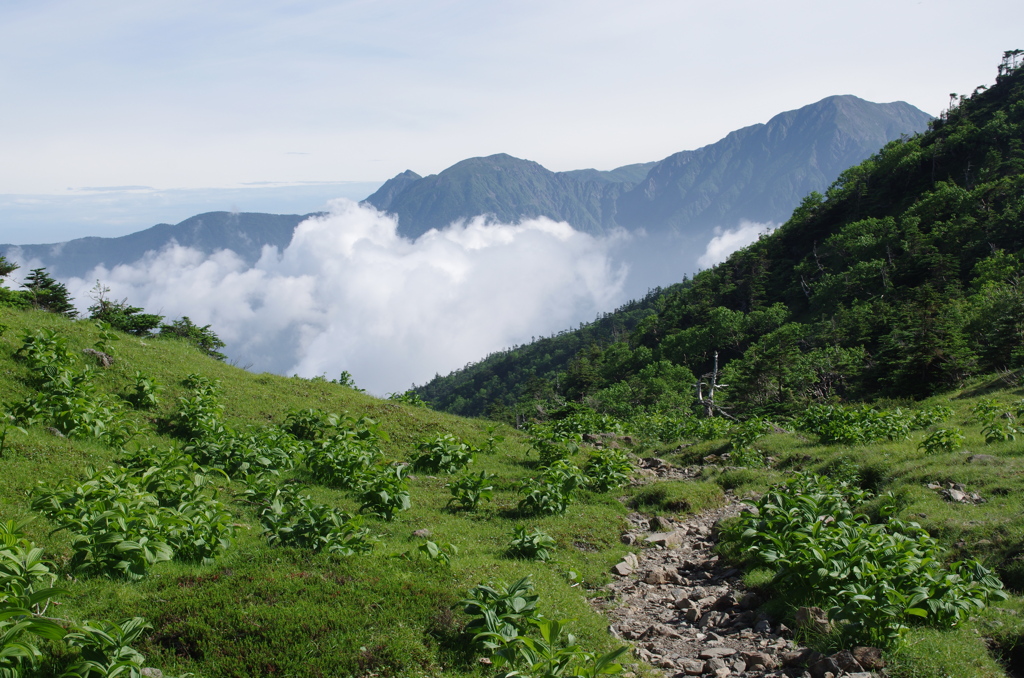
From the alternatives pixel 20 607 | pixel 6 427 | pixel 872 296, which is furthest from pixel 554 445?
pixel 872 296

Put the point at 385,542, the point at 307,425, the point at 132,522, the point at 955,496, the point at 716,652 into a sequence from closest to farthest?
the point at 132,522 → the point at 716,652 → the point at 385,542 → the point at 955,496 → the point at 307,425

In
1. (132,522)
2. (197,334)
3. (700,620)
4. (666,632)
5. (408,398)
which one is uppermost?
(132,522)

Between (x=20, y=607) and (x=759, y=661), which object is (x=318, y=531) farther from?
(x=759, y=661)

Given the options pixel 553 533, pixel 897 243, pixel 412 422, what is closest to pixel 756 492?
pixel 553 533

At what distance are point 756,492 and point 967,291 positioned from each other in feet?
210

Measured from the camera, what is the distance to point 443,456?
14.0 m

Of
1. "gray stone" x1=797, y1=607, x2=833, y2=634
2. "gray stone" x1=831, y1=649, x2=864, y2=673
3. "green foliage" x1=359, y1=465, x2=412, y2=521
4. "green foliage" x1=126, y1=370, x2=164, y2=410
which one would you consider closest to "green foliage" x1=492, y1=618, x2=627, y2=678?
"gray stone" x1=831, y1=649, x2=864, y2=673

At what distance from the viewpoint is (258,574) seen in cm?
719

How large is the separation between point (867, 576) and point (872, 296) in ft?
257

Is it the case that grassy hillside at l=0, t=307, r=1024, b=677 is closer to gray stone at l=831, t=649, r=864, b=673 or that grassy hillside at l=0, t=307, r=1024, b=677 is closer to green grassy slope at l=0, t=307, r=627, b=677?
green grassy slope at l=0, t=307, r=627, b=677

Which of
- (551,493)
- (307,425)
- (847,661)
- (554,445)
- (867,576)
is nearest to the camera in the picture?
(847,661)

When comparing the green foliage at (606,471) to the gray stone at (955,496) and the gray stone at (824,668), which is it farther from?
the gray stone at (824,668)

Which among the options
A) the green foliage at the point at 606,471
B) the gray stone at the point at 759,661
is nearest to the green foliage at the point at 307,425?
the green foliage at the point at 606,471

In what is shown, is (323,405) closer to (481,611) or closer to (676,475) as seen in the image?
(676,475)
